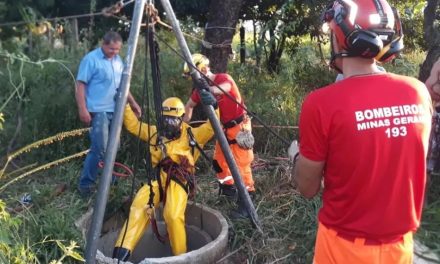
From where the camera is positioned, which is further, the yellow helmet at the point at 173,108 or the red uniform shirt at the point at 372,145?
the yellow helmet at the point at 173,108

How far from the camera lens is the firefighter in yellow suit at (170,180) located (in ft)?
14.6

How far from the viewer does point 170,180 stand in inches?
179

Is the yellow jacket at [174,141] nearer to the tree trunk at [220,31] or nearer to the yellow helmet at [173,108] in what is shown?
the yellow helmet at [173,108]

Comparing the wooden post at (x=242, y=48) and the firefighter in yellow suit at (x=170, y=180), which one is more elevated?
the wooden post at (x=242, y=48)

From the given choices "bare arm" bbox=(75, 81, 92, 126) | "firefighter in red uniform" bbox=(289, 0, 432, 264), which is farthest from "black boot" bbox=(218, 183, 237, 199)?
"firefighter in red uniform" bbox=(289, 0, 432, 264)

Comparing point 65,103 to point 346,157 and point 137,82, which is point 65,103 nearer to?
point 137,82

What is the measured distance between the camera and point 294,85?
24.3 feet

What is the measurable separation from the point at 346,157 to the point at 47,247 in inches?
106

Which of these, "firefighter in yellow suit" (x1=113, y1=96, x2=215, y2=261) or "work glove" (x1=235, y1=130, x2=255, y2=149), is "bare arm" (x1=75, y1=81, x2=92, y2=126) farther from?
"work glove" (x1=235, y1=130, x2=255, y2=149)

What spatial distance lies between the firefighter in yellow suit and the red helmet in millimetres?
2579

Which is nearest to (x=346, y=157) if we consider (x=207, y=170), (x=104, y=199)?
(x=104, y=199)

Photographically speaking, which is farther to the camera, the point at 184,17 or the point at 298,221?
the point at 184,17

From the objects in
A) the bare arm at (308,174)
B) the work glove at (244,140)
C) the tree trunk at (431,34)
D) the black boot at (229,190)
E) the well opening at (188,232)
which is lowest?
the well opening at (188,232)

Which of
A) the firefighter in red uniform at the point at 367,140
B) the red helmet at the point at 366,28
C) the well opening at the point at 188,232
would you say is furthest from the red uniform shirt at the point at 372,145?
the well opening at the point at 188,232
